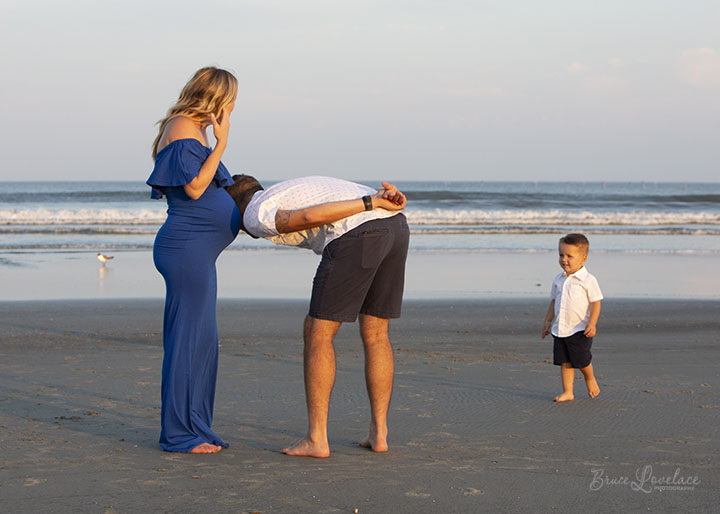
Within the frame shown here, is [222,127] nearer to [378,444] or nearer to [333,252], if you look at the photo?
[333,252]

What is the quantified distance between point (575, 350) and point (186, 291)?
8.09 feet

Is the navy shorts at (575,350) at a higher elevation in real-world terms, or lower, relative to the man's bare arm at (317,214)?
lower

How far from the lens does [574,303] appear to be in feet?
16.4

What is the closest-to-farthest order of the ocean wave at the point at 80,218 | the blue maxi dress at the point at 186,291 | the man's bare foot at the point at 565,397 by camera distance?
the blue maxi dress at the point at 186,291 < the man's bare foot at the point at 565,397 < the ocean wave at the point at 80,218

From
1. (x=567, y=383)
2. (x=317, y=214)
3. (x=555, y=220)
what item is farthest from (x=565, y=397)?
(x=555, y=220)

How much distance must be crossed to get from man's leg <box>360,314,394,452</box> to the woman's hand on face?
3.50ft

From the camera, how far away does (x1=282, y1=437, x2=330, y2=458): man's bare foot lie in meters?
3.60

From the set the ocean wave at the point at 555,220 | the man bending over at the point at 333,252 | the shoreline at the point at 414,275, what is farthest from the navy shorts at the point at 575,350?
the ocean wave at the point at 555,220

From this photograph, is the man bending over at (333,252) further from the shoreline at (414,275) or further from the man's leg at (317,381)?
the shoreline at (414,275)

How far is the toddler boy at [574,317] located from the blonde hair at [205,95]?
2.30m

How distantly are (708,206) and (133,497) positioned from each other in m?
44.6

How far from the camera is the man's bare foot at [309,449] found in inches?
142

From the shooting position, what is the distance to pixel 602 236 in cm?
2209

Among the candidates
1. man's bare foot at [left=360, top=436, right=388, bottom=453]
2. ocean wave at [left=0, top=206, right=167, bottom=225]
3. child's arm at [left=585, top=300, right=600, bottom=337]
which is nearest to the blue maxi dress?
man's bare foot at [left=360, top=436, right=388, bottom=453]
